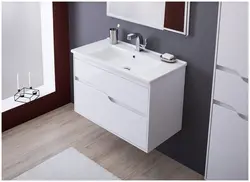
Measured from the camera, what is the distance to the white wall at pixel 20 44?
3717 mm

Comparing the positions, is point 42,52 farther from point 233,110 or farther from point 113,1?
point 233,110

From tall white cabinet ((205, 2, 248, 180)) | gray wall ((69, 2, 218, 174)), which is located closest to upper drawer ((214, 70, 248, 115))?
tall white cabinet ((205, 2, 248, 180))

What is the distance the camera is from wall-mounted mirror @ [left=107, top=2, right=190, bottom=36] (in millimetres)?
3049

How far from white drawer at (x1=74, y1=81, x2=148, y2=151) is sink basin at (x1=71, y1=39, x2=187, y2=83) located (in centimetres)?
23

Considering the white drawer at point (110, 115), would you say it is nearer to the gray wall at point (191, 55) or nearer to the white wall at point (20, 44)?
the gray wall at point (191, 55)

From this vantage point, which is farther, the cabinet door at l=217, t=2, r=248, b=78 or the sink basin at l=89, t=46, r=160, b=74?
the sink basin at l=89, t=46, r=160, b=74

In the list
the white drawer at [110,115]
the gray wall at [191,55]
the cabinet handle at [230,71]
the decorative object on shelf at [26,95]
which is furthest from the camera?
the decorative object on shelf at [26,95]

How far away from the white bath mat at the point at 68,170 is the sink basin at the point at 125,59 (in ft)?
2.39

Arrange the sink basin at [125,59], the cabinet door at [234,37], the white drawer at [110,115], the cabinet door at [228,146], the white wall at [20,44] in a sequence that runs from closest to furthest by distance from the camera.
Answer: the cabinet door at [234,37]
the cabinet door at [228,146]
the white drawer at [110,115]
the sink basin at [125,59]
the white wall at [20,44]

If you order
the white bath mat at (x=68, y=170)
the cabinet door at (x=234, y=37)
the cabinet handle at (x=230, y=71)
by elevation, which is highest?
the cabinet door at (x=234, y=37)

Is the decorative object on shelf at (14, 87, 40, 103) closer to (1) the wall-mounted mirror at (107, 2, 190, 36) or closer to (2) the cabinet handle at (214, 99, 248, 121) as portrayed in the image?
(1) the wall-mounted mirror at (107, 2, 190, 36)

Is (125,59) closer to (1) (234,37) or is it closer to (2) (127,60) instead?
(2) (127,60)

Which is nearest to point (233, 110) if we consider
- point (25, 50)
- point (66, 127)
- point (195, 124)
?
point (195, 124)

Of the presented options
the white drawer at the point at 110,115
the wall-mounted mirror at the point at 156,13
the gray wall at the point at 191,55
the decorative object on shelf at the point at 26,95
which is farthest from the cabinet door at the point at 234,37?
the decorative object on shelf at the point at 26,95
